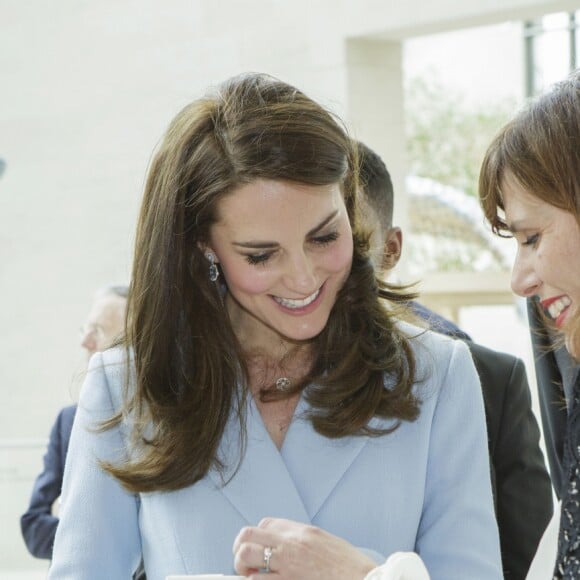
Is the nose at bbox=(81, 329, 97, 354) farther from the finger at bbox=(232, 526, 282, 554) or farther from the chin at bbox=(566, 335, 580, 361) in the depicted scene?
the finger at bbox=(232, 526, 282, 554)

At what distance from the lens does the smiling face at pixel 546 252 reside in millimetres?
2318

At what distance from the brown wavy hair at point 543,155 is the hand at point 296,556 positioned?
2.30ft

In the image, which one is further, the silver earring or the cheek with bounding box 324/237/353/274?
the silver earring

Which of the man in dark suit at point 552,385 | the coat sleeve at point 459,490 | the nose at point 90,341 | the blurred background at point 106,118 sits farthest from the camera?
the blurred background at point 106,118

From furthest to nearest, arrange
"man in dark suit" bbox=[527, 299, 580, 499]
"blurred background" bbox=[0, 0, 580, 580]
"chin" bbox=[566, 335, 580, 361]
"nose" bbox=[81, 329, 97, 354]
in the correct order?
"blurred background" bbox=[0, 0, 580, 580] → "nose" bbox=[81, 329, 97, 354] → "man in dark suit" bbox=[527, 299, 580, 499] → "chin" bbox=[566, 335, 580, 361]

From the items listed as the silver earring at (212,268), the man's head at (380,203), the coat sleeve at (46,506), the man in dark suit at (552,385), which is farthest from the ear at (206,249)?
the coat sleeve at (46,506)

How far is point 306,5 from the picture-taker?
7.10 metres

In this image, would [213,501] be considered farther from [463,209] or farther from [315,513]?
[463,209]

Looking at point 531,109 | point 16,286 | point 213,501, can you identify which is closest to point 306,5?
point 16,286

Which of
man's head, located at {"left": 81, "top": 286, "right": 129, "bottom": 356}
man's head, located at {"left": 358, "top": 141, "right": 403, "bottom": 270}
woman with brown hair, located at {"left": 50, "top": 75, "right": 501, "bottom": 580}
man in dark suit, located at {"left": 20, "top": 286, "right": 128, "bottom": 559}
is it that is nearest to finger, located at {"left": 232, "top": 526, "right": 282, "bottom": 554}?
woman with brown hair, located at {"left": 50, "top": 75, "right": 501, "bottom": 580}

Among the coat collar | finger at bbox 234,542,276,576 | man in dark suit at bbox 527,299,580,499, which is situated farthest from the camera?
man in dark suit at bbox 527,299,580,499

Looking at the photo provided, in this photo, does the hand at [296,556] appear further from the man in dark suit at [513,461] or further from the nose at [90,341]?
the nose at [90,341]

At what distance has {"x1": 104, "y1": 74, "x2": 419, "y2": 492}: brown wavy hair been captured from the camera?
7.39ft

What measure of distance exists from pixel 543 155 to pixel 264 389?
2.39 ft
